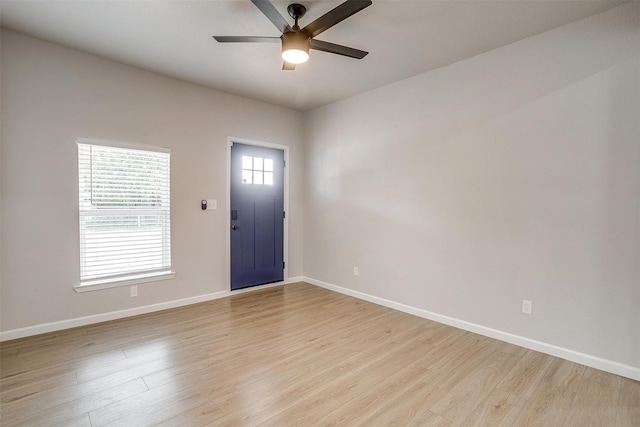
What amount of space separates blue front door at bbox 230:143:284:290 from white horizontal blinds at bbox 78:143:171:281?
0.93 m

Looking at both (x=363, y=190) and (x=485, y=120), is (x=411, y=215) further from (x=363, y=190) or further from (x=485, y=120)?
(x=485, y=120)

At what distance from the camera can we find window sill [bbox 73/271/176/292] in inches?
123

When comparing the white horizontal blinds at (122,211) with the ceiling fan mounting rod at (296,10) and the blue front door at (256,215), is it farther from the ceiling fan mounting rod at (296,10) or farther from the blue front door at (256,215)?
the ceiling fan mounting rod at (296,10)

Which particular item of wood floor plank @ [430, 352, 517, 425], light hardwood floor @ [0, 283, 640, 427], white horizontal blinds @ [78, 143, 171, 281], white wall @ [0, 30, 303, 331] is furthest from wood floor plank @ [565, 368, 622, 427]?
white horizontal blinds @ [78, 143, 171, 281]

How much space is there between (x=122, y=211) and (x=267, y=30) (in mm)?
2492

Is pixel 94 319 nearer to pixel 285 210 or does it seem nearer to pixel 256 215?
pixel 256 215

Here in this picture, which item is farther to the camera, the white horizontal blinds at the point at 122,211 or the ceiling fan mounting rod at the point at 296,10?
the white horizontal blinds at the point at 122,211

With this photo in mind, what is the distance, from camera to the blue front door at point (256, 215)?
14.1 feet

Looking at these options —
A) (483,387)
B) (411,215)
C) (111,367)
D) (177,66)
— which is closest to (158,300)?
(111,367)

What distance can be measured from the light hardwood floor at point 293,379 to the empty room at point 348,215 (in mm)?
21

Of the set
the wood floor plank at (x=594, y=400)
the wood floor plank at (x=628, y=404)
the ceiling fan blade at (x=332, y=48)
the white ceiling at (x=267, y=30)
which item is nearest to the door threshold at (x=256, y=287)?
the white ceiling at (x=267, y=30)

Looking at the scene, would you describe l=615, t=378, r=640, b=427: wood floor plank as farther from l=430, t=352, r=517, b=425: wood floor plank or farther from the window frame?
the window frame

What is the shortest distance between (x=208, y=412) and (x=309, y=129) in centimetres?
413

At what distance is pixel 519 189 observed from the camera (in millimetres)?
2771
